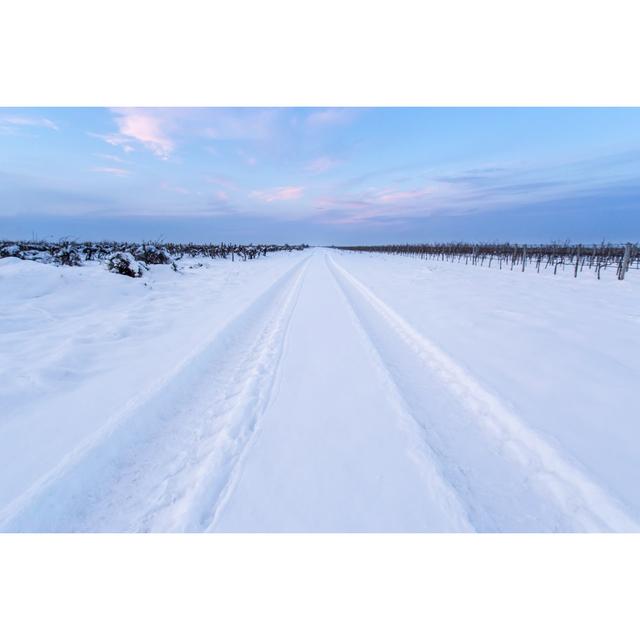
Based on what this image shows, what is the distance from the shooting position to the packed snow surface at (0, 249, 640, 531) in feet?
6.82

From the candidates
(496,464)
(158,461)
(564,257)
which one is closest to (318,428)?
(158,461)

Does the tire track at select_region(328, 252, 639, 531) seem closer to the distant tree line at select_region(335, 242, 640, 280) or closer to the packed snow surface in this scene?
the packed snow surface

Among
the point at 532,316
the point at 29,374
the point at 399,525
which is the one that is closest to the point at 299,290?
the point at 532,316

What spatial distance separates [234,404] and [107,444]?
1.19 m

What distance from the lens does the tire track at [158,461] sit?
2.04 m

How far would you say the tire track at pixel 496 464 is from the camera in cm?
205

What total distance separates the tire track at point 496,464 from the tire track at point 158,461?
1.85 m

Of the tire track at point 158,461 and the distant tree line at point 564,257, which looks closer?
the tire track at point 158,461

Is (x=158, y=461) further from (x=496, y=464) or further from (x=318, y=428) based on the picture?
(x=496, y=464)

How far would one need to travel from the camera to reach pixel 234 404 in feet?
11.1

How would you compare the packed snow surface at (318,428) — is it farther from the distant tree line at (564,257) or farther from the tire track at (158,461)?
the distant tree line at (564,257)

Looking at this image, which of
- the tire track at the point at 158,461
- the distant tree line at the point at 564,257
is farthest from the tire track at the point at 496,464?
the distant tree line at the point at 564,257

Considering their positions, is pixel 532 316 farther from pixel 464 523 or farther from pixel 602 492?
pixel 464 523

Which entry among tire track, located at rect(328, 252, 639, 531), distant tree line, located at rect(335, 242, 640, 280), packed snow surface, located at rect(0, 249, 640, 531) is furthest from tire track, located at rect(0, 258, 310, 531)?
distant tree line, located at rect(335, 242, 640, 280)
